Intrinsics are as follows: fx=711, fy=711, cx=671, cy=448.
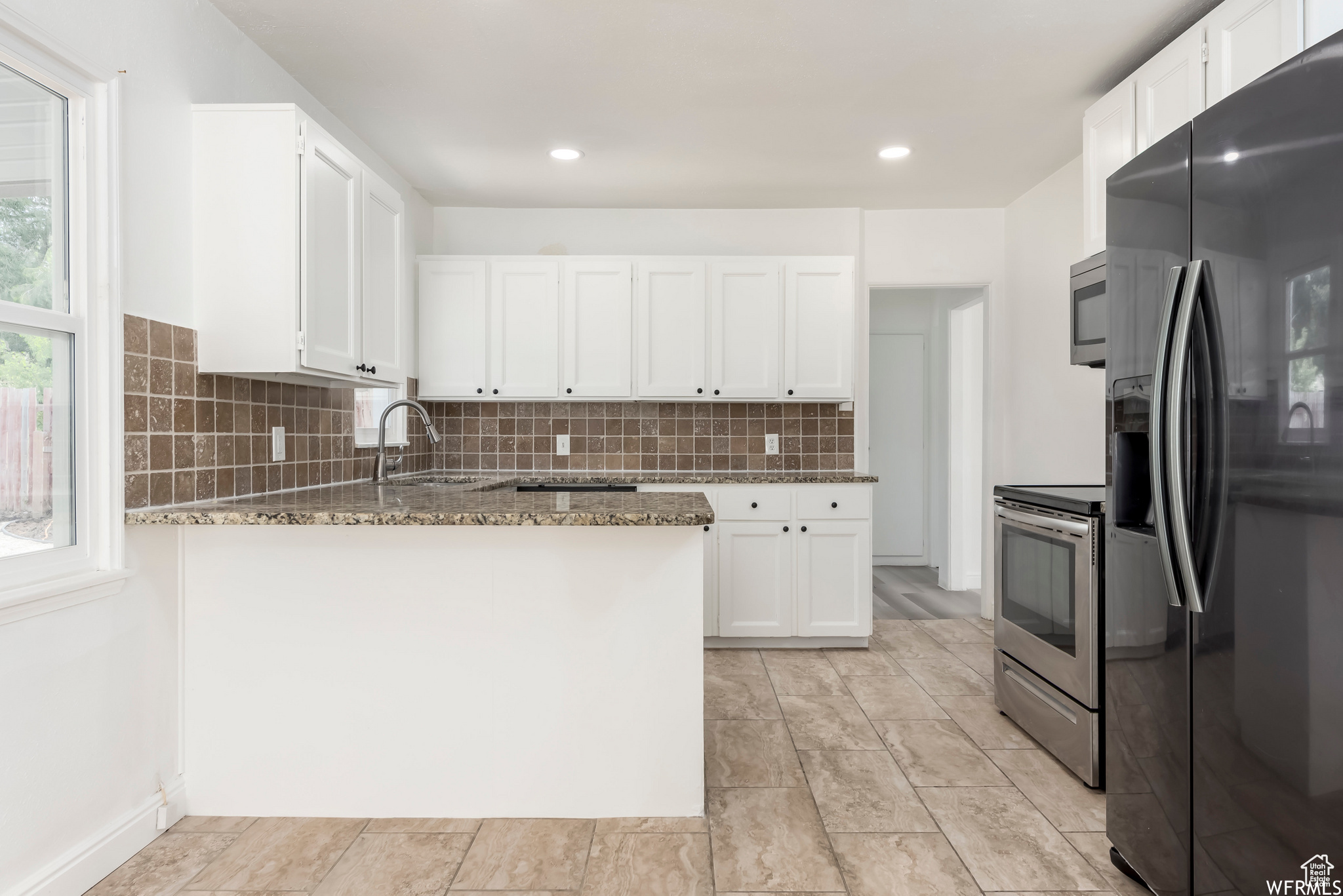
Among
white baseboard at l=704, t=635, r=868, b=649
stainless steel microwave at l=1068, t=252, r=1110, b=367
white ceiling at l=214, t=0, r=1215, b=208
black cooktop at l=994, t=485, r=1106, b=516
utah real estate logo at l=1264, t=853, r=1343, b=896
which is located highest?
white ceiling at l=214, t=0, r=1215, b=208

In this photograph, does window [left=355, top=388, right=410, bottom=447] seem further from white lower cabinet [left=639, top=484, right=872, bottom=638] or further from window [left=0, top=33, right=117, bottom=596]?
window [left=0, top=33, right=117, bottom=596]

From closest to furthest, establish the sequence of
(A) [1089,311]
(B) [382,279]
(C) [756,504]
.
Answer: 1. (A) [1089,311]
2. (B) [382,279]
3. (C) [756,504]

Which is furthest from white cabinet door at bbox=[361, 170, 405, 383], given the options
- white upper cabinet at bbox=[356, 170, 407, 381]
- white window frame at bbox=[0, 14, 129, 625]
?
white window frame at bbox=[0, 14, 129, 625]

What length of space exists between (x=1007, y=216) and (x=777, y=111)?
201cm

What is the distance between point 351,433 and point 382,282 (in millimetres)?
769

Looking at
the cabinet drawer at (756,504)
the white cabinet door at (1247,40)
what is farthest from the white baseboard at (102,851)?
the white cabinet door at (1247,40)

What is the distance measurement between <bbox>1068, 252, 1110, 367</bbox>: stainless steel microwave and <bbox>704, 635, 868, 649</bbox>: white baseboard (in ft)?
5.96

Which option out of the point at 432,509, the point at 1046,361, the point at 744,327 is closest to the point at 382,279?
the point at 432,509

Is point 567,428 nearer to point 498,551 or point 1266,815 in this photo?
point 498,551

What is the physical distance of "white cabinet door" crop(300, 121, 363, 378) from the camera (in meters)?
2.14

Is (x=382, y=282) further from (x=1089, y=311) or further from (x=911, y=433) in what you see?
(x=911, y=433)

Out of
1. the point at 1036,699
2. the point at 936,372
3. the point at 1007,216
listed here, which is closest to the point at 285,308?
the point at 1036,699

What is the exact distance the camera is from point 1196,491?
1407 millimetres

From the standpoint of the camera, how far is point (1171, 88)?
222 cm
